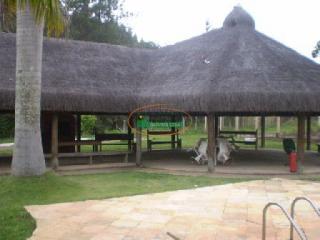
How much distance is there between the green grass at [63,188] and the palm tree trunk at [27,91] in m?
0.42

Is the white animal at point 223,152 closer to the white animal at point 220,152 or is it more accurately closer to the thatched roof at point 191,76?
the white animal at point 220,152

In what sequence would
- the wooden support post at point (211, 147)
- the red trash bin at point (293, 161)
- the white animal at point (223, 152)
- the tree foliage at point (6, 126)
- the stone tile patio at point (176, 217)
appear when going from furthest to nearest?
the tree foliage at point (6, 126)
the white animal at point (223, 152)
the wooden support post at point (211, 147)
the red trash bin at point (293, 161)
the stone tile patio at point (176, 217)

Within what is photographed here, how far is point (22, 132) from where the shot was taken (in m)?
8.92

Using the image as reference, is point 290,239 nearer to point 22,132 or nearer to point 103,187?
point 103,187

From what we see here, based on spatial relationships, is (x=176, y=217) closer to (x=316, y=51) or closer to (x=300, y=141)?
(x=300, y=141)

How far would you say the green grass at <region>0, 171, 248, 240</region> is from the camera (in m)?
6.07

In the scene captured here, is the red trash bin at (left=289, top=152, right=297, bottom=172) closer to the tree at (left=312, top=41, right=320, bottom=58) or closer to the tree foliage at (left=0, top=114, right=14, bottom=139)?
the tree at (left=312, top=41, right=320, bottom=58)

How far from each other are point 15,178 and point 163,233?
451 cm

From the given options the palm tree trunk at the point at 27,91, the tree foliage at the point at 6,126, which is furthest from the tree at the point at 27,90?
the tree foliage at the point at 6,126

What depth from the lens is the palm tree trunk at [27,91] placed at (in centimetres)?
888

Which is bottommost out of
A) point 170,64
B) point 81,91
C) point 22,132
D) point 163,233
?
point 163,233

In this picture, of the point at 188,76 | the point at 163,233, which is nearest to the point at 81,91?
the point at 188,76

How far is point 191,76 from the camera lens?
41.0 feet

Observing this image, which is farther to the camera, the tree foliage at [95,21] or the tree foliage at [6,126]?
the tree foliage at [95,21]
